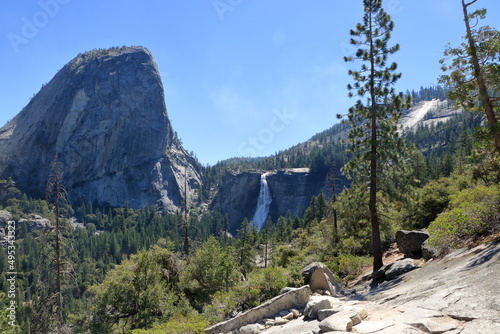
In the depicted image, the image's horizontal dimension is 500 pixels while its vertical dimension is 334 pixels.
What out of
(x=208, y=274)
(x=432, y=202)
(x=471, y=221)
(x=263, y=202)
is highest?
(x=471, y=221)

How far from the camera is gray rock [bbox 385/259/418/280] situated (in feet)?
43.2

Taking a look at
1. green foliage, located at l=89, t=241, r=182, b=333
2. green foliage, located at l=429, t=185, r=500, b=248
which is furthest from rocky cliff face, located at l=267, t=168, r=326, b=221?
green foliage, located at l=429, t=185, r=500, b=248

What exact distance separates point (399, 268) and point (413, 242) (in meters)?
2.94

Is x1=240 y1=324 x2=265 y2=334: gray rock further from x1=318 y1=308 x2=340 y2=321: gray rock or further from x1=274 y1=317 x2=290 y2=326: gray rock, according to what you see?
x1=318 y1=308 x2=340 y2=321: gray rock

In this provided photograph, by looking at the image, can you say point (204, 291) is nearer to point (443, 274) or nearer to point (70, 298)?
point (443, 274)

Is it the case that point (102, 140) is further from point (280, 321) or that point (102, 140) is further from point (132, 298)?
point (280, 321)

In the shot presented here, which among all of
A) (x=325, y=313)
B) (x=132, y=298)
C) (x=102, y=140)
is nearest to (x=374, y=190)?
(x=325, y=313)

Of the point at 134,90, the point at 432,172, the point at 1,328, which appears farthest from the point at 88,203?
the point at 1,328

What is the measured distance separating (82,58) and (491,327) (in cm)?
21693

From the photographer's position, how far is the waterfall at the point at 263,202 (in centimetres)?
13720

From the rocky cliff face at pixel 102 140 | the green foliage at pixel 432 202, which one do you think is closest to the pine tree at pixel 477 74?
the green foliage at pixel 432 202

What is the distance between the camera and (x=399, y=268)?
13.5m

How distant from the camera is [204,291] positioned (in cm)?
2012

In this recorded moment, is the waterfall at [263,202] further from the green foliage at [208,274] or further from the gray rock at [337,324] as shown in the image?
the gray rock at [337,324]
